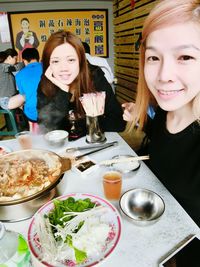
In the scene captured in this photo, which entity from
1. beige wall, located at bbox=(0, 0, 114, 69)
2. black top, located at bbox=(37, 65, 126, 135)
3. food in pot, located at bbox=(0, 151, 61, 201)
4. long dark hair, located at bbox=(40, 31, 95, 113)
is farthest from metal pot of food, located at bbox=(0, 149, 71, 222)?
beige wall, located at bbox=(0, 0, 114, 69)

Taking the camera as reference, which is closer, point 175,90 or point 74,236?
point 74,236

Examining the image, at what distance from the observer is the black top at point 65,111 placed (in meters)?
2.09

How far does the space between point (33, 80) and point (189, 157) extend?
8.03 feet

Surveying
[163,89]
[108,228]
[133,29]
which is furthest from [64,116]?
[133,29]

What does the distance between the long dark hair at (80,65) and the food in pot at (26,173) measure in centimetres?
96

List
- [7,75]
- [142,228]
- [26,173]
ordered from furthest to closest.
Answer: [7,75] < [26,173] < [142,228]

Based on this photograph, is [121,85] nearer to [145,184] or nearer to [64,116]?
[64,116]

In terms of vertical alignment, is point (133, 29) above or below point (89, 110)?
above

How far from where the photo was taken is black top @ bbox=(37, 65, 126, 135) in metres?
2.09

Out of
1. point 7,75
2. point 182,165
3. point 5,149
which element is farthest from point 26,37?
point 182,165

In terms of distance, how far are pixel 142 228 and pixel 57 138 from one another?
1035mm

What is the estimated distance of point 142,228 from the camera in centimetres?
97

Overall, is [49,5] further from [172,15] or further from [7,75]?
[172,15]

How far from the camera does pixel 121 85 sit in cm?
658
